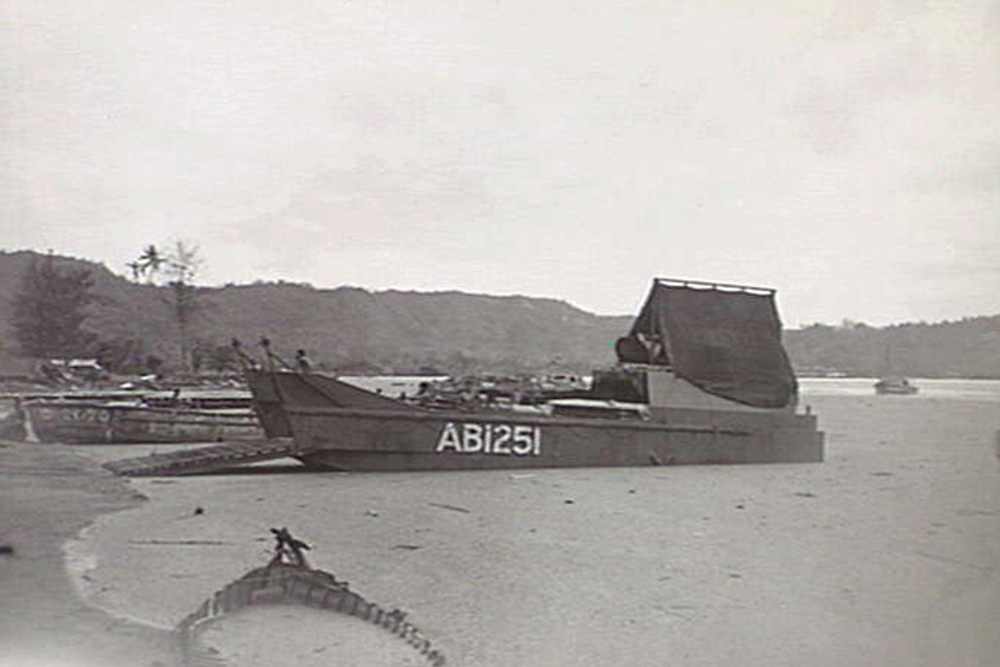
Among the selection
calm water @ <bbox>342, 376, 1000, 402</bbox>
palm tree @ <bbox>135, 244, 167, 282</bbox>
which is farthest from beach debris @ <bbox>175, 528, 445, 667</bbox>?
calm water @ <bbox>342, 376, 1000, 402</bbox>

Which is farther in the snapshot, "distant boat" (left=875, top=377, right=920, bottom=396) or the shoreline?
"distant boat" (left=875, top=377, right=920, bottom=396)

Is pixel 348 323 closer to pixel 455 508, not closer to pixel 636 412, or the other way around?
pixel 455 508

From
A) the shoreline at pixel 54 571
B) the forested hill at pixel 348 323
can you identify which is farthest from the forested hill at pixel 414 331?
the shoreline at pixel 54 571

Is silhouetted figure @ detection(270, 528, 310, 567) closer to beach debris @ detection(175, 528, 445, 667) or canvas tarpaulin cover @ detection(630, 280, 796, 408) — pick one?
beach debris @ detection(175, 528, 445, 667)

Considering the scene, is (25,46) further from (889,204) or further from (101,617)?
(889,204)

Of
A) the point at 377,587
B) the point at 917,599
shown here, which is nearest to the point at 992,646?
the point at 917,599

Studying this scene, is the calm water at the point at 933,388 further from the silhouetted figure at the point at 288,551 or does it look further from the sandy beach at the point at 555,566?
the silhouetted figure at the point at 288,551
